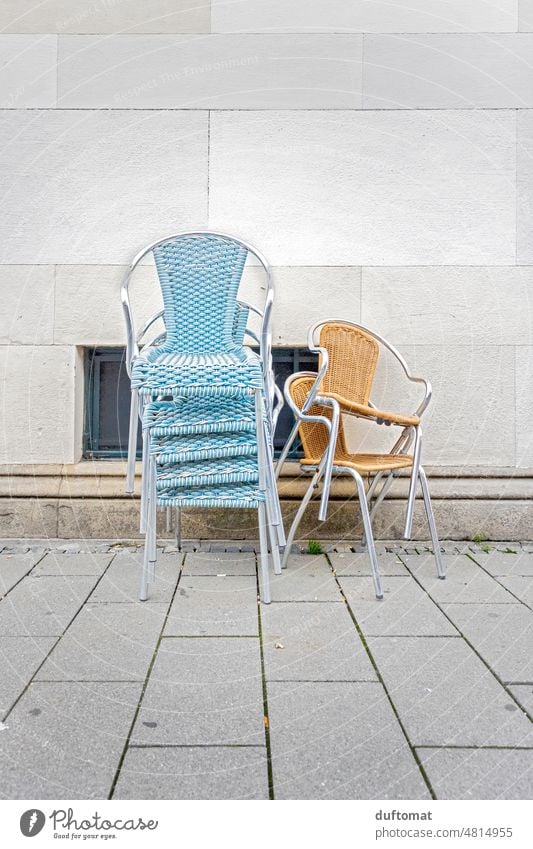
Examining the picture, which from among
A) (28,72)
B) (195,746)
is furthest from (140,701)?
(28,72)

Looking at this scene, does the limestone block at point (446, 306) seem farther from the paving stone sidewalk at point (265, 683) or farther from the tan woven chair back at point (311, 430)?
the paving stone sidewalk at point (265, 683)

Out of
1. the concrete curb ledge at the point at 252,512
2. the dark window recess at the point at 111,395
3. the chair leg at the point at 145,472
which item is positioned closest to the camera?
the chair leg at the point at 145,472

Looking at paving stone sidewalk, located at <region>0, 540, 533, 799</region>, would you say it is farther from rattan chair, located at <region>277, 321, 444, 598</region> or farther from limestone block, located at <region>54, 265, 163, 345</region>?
limestone block, located at <region>54, 265, 163, 345</region>

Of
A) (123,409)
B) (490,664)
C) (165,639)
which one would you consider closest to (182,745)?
(165,639)

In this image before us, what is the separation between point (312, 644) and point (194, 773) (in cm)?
79

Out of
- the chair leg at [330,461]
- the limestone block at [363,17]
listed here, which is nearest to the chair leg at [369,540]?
the chair leg at [330,461]

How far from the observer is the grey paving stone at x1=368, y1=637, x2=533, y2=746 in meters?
1.66

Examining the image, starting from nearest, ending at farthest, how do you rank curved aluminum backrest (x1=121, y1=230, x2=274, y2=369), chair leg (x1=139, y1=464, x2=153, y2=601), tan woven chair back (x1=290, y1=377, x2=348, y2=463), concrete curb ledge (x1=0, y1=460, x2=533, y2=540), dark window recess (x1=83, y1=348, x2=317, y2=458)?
1. chair leg (x1=139, y1=464, x2=153, y2=601)
2. curved aluminum backrest (x1=121, y1=230, x2=274, y2=369)
3. tan woven chair back (x1=290, y1=377, x2=348, y2=463)
4. concrete curb ledge (x1=0, y1=460, x2=533, y2=540)
5. dark window recess (x1=83, y1=348, x2=317, y2=458)

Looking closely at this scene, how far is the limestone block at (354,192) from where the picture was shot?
12.1 feet

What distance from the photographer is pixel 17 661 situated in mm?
2084

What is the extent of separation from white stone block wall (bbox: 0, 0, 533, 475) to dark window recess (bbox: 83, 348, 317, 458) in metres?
0.13

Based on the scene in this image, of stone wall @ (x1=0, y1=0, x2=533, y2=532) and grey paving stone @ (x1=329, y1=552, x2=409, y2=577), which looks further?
stone wall @ (x1=0, y1=0, x2=533, y2=532)

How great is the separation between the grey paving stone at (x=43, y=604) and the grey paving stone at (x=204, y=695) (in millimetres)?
455

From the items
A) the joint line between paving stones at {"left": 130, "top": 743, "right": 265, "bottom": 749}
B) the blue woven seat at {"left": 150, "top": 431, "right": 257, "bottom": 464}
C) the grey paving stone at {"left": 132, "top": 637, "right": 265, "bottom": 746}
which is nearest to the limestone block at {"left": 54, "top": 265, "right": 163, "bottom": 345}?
the blue woven seat at {"left": 150, "top": 431, "right": 257, "bottom": 464}
